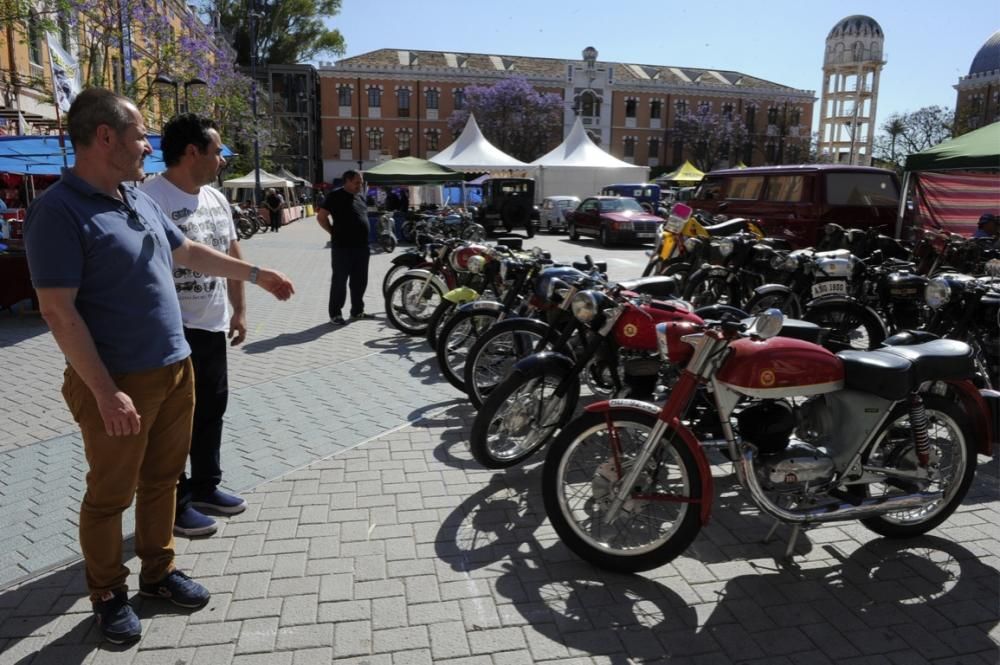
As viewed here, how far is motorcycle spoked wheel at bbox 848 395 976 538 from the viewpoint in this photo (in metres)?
3.27

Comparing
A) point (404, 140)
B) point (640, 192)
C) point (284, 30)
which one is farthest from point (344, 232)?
point (284, 30)

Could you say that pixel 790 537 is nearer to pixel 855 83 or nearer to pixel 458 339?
pixel 458 339

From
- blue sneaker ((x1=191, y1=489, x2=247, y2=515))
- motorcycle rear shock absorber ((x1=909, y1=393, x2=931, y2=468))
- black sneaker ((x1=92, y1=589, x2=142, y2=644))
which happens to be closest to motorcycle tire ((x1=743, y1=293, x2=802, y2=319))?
motorcycle rear shock absorber ((x1=909, y1=393, x2=931, y2=468))

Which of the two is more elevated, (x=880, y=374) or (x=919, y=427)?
(x=880, y=374)

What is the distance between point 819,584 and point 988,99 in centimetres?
8229

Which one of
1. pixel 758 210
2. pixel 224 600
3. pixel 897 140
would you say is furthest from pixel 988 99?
pixel 224 600

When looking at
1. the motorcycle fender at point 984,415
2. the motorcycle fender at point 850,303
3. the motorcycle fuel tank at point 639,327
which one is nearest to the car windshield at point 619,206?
the motorcycle fender at point 850,303

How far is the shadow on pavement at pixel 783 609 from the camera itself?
2.71 metres

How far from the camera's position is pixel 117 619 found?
2658 millimetres

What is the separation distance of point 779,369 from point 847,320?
12.2 feet

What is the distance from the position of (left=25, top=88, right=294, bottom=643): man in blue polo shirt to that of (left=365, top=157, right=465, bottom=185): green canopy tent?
16.8 meters

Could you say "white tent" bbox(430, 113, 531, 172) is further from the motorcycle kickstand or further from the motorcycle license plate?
the motorcycle kickstand

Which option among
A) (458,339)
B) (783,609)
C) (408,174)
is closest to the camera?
(783,609)

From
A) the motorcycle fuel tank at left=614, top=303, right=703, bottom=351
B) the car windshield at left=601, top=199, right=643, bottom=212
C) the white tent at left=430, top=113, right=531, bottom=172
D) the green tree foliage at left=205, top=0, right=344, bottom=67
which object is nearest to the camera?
the motorcycle fuel tank at left=614, top=303, right=703, bottom=351
